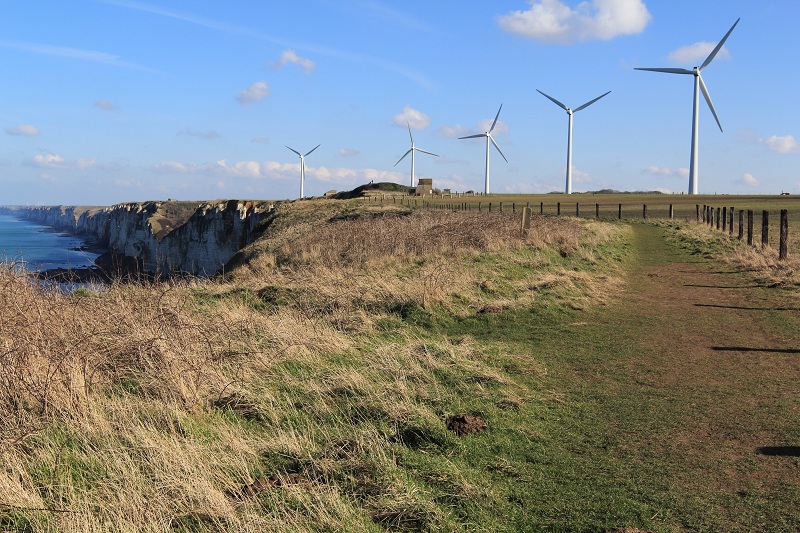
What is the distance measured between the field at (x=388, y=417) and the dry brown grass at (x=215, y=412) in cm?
3

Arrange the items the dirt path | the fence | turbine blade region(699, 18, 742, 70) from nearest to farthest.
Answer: the dirt path, the fence, turbine blade region(699, 18, 742, 70)

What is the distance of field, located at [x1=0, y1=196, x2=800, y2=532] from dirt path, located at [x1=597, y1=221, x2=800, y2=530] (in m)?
0.03

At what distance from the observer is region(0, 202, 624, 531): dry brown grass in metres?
4.47

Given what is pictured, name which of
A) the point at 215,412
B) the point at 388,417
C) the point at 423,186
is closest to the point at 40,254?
the point at 423,186

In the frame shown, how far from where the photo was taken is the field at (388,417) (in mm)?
4660

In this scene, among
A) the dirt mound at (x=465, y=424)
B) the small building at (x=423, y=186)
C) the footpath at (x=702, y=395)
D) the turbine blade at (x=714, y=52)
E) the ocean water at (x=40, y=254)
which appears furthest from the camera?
the small building at (x=423, y=186)

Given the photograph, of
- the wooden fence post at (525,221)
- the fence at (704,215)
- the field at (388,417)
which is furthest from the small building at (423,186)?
the field at (388,417)

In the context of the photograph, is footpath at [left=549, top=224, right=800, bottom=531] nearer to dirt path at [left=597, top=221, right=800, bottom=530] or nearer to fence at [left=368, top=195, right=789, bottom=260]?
dirt path at [left=597, top=221, right=800, bottom=530]

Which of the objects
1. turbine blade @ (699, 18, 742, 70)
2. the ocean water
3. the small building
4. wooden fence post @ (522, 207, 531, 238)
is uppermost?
turbine blade @ (699, 18, 742, 70)

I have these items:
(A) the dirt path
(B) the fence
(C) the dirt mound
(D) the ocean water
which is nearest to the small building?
(B) the fence

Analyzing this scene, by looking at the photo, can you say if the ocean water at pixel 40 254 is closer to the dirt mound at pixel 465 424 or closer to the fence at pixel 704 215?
the dirt mound at pixel 465 424

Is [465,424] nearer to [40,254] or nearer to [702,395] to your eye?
[702,395]

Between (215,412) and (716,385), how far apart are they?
20.2 ft

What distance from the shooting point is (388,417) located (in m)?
6.47
